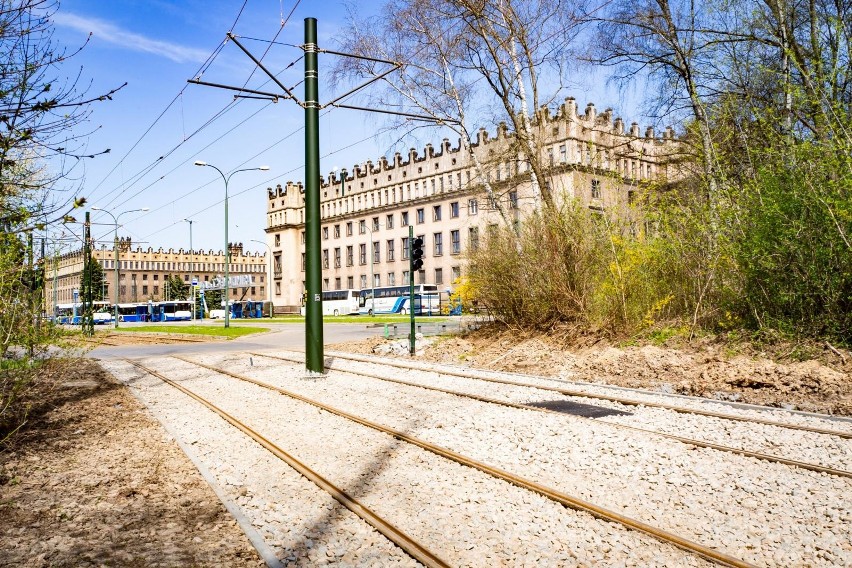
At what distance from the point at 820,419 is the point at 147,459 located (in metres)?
7.52

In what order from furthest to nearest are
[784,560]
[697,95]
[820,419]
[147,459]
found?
[697,95] → [820,419] → [147,459] → [784,560]

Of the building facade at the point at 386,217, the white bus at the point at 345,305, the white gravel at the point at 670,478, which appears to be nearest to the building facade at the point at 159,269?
the building facade at the point at 386,217

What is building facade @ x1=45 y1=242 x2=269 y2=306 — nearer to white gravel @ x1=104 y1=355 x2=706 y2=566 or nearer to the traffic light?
the traffic light

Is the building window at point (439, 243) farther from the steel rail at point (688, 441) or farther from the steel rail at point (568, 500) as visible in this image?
the steel rail at point (568, 500)

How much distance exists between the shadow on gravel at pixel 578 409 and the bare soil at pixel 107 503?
185 inches

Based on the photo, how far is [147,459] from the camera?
667 centimetres

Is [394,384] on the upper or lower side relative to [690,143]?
lower

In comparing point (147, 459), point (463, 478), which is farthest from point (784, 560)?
point (147, 459)

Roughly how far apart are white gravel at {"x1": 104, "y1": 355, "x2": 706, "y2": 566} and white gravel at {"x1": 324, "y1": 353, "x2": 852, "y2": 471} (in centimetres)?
212

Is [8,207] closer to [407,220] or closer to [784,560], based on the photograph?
[784,560]

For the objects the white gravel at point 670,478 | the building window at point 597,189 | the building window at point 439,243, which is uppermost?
the building window at point 439,243

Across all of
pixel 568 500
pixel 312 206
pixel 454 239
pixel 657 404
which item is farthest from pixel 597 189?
pixel 454 239

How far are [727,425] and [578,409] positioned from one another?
1.91 metres

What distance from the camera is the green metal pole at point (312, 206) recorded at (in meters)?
13.1
